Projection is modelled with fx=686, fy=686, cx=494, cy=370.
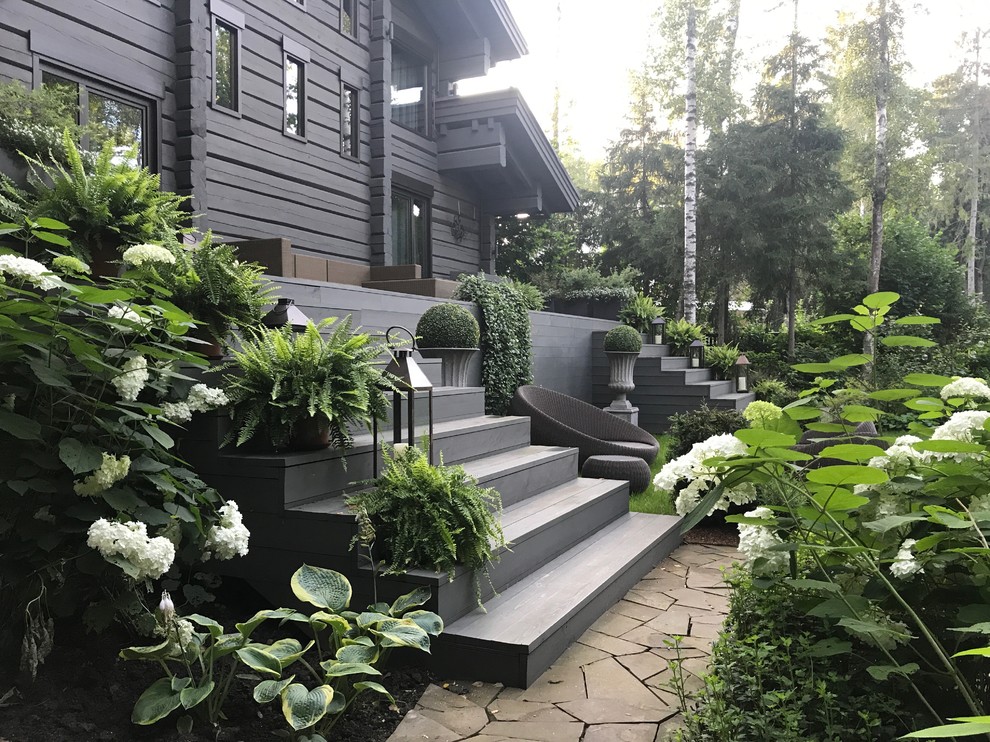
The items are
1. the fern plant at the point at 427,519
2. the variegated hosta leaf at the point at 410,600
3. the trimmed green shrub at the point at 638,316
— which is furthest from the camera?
the trimmed green shrub at the point at 638,316

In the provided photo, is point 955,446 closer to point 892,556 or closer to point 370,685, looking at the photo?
point 892,556

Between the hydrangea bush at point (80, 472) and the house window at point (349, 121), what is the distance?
6.67m

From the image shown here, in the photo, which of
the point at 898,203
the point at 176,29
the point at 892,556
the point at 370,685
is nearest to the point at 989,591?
the point at 892,556

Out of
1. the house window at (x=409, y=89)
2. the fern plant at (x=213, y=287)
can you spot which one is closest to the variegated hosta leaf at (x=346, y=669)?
the fern plant at (x=213, y=287)

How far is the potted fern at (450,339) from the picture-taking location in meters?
5.29

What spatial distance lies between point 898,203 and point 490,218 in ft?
40.6

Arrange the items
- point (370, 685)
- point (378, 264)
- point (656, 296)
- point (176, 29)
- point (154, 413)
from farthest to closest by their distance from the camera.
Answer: point (656, 296)
point (378, 264)
point (176, 29)
point (154, 413)
point (370, 685)

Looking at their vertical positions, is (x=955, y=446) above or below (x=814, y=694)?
above

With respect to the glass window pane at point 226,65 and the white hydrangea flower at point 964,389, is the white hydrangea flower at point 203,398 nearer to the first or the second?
the white hydrangea flower at point 964,389

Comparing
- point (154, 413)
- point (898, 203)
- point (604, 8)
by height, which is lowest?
point (154, 413)

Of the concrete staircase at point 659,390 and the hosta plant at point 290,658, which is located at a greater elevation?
the concrete staircase at point 659,390

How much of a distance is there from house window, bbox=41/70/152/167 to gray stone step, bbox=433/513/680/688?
173 inches

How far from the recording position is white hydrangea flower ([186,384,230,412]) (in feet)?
8.95

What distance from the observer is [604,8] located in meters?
23.0
